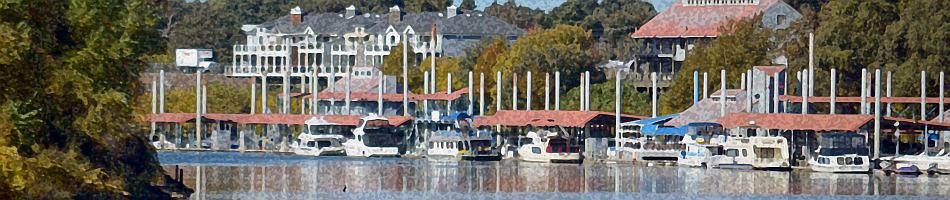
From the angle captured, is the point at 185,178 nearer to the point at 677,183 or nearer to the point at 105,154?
the point at 677,183

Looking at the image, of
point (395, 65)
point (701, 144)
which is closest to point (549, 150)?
point (701, 144)

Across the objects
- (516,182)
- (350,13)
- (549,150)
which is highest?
(350,13)

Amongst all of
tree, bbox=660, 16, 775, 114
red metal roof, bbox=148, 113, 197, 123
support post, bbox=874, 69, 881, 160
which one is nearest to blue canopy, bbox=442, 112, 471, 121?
tree, bbox=660, 16, 775, 114

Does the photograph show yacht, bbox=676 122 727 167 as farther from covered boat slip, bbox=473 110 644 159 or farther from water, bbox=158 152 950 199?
covered boat slip, bbox=473 110 644 159

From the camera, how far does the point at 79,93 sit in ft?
181

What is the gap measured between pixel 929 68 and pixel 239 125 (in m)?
39.2

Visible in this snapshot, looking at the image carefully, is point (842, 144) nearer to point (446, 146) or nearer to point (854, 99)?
point (854, 99)

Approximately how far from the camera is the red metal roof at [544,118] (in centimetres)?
11288

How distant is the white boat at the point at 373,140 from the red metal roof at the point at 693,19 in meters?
27.6

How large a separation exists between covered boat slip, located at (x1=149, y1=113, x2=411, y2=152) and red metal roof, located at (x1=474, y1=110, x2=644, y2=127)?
21.4 feet

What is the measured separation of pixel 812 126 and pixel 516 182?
50.5 feet

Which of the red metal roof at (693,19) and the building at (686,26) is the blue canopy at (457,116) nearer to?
the building at (686,26)

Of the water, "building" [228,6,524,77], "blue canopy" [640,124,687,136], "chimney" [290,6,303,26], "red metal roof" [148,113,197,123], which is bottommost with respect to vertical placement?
the water

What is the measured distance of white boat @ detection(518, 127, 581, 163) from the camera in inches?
4218
